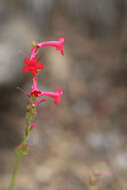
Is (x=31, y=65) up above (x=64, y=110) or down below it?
below

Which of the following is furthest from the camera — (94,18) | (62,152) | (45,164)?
(94,18)

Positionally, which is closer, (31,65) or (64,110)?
(31,65)

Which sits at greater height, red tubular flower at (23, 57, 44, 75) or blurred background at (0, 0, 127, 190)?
blurred background at (0, 0, 127, 190)

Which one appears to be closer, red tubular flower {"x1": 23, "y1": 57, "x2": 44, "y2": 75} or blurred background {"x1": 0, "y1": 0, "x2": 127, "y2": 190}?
red tubular flower {"x1": 23, "y1": 57, "x2": 44, "y2": 75}

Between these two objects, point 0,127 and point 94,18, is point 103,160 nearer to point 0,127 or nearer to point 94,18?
point 0,127

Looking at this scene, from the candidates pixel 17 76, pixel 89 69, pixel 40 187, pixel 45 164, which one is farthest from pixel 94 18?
pixel 40 187

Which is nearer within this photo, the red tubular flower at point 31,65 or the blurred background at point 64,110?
the red tubular flower at point 31,65

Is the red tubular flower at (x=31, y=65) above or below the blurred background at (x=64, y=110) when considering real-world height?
below

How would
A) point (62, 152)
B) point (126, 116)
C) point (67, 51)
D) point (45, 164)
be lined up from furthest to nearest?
point (67, 51), point (126, 116), point (62, 152), point (45, 164)
